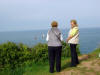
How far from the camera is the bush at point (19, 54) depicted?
10.7m

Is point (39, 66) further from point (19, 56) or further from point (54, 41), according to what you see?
point (54, 41)

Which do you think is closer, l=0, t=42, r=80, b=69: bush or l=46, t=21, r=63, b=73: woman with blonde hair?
l=46, t=21, r=63, b=73: woman with blonde hair

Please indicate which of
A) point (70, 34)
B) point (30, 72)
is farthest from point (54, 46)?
point (30, 72)

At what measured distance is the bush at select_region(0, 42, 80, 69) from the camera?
420 inches

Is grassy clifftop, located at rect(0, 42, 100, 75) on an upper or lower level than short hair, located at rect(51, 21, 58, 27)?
lower

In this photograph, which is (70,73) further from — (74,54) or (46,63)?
(46,63)

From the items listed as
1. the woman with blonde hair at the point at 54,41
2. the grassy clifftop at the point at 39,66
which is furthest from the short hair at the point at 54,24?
the grassy clifftop at the point at 39,66

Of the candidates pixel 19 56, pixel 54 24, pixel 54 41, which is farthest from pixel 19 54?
pixel 54 24

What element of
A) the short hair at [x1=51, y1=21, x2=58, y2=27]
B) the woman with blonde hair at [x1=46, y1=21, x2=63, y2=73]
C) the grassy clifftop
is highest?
the short hair at [x1=51, y1=21, x2=58, y2=27]

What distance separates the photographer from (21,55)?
36.7 feet

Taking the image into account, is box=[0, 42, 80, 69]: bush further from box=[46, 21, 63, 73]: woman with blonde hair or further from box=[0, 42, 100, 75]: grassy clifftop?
box=[46, 21, 63, 73]: woman with blonde hair

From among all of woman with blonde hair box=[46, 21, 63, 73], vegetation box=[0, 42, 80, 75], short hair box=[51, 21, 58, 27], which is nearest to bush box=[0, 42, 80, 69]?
vegetation box=[0, 42, 80, 75]

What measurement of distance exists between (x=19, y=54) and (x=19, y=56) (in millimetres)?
102

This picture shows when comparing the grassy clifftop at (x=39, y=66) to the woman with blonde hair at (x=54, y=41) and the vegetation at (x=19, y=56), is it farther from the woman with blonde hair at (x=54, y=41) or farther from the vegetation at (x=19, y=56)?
the woman with blonde hair at (x=54, y=41)
